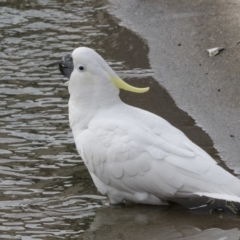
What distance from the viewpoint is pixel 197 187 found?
208 inches

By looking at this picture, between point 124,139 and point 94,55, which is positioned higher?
point 94,55

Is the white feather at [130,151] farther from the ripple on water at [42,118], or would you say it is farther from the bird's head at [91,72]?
the ripple on water at [42,118]

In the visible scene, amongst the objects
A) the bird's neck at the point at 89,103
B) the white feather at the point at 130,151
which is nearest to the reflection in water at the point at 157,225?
the white feather at the point at 130,151

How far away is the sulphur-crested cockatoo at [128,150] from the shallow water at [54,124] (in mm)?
202

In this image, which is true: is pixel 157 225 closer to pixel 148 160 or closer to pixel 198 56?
pixel 148 160

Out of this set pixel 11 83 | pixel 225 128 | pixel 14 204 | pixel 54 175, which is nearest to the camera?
pixel 14 204

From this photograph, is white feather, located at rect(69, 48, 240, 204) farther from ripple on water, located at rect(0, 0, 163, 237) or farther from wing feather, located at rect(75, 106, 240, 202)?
ripple on water, located at rect(0, 0, 163, 237)

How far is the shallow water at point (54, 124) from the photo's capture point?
214 inches

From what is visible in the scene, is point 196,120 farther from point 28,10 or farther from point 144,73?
point 28,10

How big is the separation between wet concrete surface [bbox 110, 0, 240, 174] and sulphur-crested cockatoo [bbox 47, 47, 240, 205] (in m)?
0.65

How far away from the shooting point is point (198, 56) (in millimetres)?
8156

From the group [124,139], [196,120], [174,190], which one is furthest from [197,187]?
[196,120]

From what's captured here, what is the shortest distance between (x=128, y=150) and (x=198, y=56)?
9.57 ft

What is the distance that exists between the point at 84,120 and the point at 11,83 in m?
2.31
